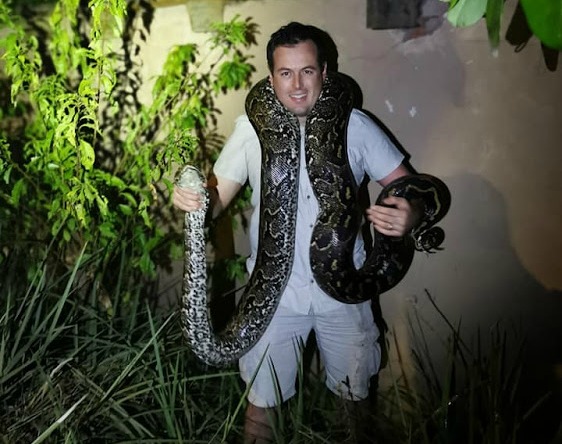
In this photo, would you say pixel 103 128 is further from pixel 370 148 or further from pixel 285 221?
pixel 370 148

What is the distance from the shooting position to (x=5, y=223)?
3.66 metres

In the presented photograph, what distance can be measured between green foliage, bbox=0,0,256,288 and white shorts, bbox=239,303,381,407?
978mm

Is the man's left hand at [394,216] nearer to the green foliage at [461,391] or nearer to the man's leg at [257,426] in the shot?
the green foliage at [461,391]

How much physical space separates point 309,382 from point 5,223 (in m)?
2.16

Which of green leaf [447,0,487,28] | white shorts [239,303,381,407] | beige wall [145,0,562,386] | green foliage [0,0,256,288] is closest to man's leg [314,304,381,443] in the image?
white shorts [239,303,381,407]

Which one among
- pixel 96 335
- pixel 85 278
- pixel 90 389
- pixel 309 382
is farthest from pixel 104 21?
pixel 309 382

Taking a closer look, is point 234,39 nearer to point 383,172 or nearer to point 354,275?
point 383,172

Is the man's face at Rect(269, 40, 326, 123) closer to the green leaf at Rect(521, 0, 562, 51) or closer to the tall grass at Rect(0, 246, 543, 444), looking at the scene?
the green leaf at Rect(521, 0, 562, 51)

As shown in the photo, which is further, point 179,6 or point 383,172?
point 179,6

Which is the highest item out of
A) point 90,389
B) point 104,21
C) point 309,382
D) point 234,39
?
point 104,21

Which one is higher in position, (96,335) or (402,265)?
(402,265)

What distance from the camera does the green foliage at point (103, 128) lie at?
3193 mm

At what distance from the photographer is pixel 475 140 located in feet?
10.2

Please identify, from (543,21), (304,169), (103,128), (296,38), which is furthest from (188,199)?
(543,21)
